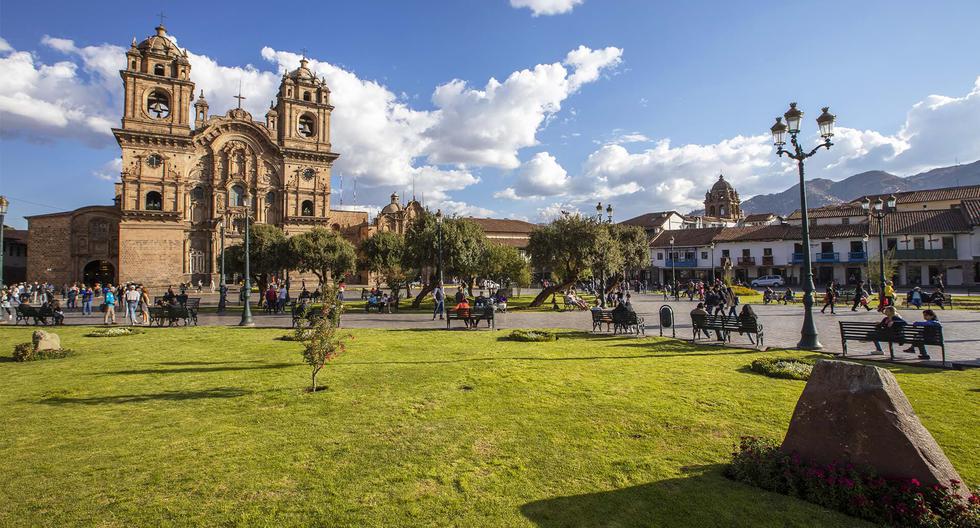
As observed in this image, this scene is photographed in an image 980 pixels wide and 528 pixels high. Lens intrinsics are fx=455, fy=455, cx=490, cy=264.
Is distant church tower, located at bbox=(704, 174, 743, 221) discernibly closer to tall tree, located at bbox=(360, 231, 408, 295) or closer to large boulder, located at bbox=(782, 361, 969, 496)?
tall tree, located at bbox=(360, 231, 408, 295)

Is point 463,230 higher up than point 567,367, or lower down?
higher up

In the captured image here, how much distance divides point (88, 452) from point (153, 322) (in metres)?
18.8

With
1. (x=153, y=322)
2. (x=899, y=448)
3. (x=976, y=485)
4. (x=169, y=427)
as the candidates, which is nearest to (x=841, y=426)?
(x=899, y=448)

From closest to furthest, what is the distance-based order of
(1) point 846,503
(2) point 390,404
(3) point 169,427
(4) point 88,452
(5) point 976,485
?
(1) point 846,503, (5) point 976,485, (4) point 88,452, (3) point 169,427, (2) point 390,404

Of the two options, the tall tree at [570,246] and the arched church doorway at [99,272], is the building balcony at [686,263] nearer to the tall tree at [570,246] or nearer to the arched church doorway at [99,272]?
the tall tree at [570,246]

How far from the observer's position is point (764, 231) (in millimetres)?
55094

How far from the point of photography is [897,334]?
10.2 metres

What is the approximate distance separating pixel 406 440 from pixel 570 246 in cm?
2167

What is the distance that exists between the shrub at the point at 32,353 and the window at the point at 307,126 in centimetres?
4974

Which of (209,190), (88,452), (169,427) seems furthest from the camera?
(209,190)

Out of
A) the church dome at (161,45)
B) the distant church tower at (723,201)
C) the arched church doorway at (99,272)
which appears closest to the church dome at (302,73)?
the church dome at (161,45)

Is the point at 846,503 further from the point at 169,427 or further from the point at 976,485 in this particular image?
the point at 169,427

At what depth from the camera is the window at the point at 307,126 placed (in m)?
56.6

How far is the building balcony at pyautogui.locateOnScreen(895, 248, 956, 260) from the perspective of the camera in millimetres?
42562
